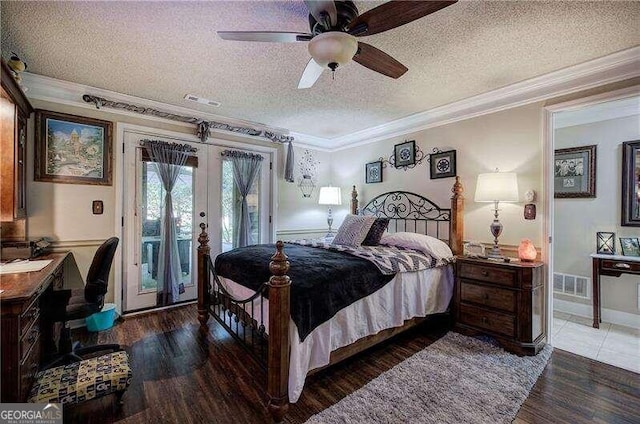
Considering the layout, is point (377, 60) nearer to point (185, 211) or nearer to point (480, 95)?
point (480, 95)

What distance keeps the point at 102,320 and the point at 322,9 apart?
3459 millimetres

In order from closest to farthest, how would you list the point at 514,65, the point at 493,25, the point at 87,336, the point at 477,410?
the point at 477,410 < the point at 493,25 < the point at 514,65 < the point at 87,336

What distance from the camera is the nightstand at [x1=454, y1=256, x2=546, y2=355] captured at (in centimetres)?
248

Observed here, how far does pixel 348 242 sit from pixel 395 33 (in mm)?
2057

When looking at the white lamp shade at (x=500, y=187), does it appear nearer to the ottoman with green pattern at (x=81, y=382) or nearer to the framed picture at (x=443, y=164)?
the framed picture at (x=443, y=164)

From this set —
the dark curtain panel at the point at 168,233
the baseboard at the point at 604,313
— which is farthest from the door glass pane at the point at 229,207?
the baseboard at the point at 604,313

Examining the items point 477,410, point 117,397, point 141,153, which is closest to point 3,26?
point 141,153

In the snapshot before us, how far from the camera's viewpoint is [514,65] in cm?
245

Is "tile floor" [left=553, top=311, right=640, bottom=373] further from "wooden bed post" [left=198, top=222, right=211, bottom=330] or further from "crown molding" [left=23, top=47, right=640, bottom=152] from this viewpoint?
"wooden bed post" [left=198, top=222, right=211, bottom=330]

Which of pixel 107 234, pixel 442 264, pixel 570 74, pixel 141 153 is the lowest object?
pixel 442 264

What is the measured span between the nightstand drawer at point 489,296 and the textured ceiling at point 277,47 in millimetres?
1994

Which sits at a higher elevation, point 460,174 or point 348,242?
point 460,174

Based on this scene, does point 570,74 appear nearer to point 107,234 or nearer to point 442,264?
point 442,264

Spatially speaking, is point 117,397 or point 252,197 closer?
point 117,397
